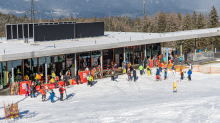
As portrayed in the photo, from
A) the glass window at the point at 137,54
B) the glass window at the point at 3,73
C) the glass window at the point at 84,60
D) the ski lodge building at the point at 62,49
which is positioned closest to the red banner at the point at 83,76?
the ski lodge building at the point at 62,49

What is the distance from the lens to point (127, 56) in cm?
3550

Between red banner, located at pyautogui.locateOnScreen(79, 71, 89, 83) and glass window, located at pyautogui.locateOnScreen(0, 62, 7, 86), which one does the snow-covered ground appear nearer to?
red banner, located at pyautogui.locateOnScreen(79, 71, 89, 83)

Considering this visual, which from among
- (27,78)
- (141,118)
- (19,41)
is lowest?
(141,118)

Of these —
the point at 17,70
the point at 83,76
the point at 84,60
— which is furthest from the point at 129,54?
the point at 17,70

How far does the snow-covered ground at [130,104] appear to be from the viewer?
16500 mm

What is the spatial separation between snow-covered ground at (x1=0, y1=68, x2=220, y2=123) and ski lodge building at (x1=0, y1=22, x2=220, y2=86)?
366cm

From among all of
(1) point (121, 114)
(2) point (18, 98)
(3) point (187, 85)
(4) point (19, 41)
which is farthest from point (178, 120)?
(4) point (19, 41)

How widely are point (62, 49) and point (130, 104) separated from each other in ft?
34.0

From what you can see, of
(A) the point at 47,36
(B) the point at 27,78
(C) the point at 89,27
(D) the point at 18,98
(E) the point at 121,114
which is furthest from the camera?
(C) the point at 89,27

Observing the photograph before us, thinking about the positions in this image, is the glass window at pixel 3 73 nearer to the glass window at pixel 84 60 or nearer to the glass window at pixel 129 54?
the glass window at pixel 84 60

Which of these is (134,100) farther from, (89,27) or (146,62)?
(89,27)

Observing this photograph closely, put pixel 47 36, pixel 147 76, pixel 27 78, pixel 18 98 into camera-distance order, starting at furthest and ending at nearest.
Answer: pixel 47 36
pixel 147 76
pixel 27 78
pixel 18 98

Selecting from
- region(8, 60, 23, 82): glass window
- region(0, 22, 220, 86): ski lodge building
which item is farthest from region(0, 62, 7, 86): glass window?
region(8, 60, 23, 82): glass window

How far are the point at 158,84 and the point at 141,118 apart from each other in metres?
11.2
